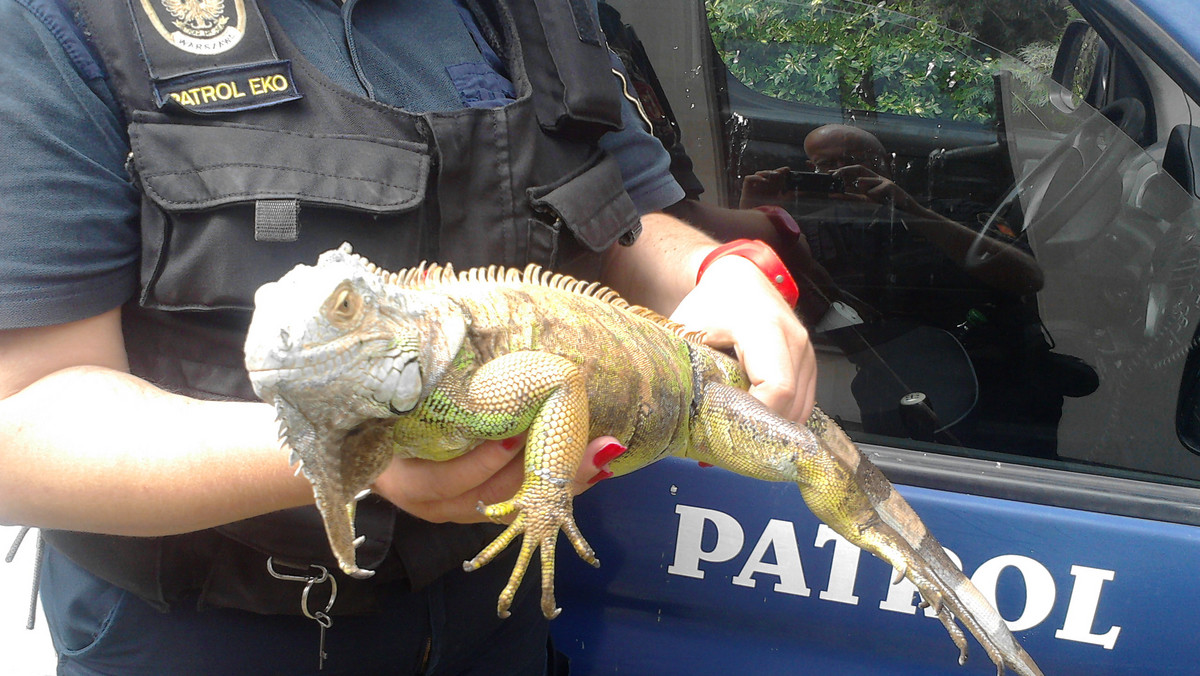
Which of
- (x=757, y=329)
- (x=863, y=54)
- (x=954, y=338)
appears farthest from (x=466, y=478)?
(x=863, y=54)

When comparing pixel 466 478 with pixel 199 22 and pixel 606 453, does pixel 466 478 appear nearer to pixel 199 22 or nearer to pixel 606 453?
pixel 606 453

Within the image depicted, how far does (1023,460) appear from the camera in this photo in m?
2.24

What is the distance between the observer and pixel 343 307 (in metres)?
1.09

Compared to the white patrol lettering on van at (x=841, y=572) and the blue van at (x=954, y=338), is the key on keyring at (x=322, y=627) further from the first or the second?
the white patrol lettering on van at (x=841, y=572)

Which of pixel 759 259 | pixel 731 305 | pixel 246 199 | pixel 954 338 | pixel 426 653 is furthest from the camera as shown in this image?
pixel 954 338

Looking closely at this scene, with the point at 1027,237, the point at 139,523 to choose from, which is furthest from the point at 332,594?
the point at 1027,237

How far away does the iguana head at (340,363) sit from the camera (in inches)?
40.4

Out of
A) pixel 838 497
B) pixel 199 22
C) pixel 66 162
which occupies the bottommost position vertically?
pixel 838 497

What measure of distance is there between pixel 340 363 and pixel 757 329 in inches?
39.5

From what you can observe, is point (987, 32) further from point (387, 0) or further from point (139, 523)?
point (139, 523)

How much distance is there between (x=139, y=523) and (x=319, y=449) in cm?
47

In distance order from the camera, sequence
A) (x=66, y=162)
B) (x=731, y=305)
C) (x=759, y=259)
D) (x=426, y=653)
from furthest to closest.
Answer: (x=759, y=259) < (x=731, y=305) < (x=426, y=653) < (x=66, y=162)

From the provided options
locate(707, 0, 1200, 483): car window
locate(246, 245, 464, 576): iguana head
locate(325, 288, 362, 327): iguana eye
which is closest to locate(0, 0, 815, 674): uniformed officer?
locate(246, 245, 464, 576): iguana head

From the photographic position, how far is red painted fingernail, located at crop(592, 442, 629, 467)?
1.42 metres
